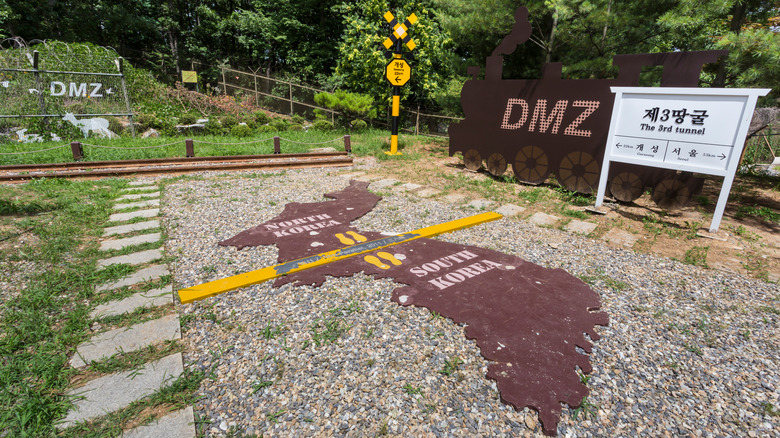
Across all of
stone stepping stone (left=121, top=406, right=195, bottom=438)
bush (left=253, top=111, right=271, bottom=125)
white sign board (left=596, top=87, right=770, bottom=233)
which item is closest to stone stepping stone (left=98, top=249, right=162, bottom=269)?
stone stepping stone (left=121, top=406, right=195, bottom=438)

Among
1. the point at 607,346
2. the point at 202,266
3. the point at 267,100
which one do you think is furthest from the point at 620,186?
the point at 267,100

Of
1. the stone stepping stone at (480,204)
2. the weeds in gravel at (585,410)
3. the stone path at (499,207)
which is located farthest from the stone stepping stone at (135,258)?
the stone stepping stone at (480,204)

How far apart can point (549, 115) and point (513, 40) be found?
1801mm

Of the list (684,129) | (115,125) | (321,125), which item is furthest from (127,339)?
(321,125)

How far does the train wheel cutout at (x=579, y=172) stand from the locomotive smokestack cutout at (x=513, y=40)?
2.29 metres

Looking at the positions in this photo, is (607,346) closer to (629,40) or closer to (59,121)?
(629,40)

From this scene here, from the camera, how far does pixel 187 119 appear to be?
13.3 m

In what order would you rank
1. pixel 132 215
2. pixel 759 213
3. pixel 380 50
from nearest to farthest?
pixel 132 215 → pixel 759 213 → pixel 380 50

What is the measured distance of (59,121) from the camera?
1041 centimetres

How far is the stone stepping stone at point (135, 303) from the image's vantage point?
2916 millimetres

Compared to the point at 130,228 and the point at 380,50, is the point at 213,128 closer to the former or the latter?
the point at 380,50

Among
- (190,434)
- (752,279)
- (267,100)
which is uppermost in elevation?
(267,100)

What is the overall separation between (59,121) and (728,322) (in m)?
14.6

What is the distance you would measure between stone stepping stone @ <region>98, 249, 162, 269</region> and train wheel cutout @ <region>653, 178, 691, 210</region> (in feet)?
22.3
